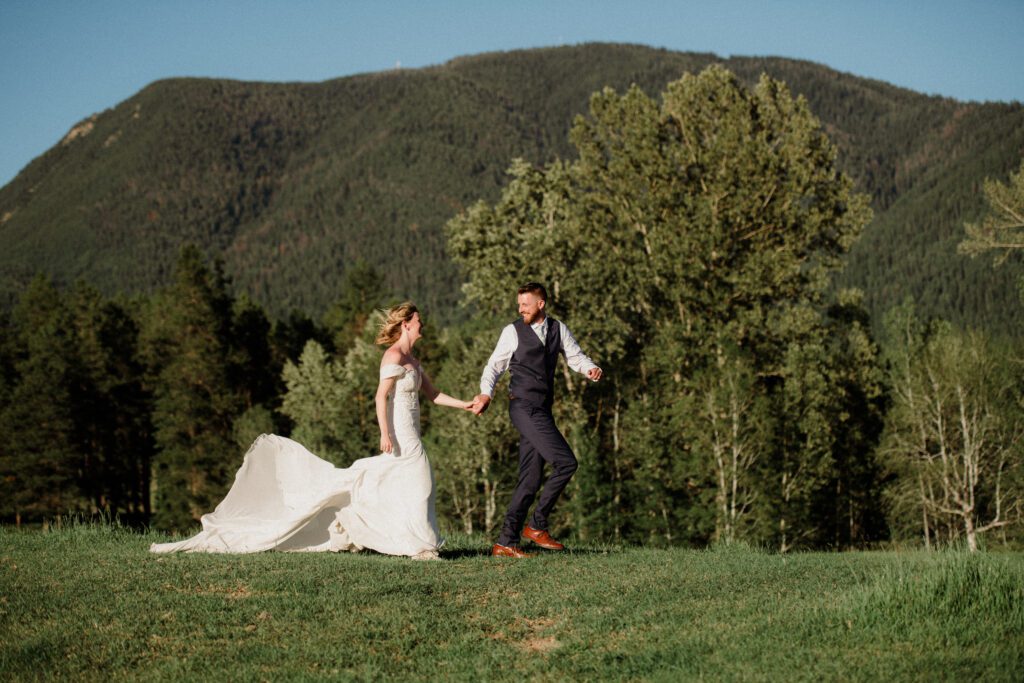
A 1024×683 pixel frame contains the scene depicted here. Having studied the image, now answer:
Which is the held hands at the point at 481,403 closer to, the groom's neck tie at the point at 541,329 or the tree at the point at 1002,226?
the groom's neck tie at the point at 541,329

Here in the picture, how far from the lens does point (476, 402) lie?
11578 millimetres

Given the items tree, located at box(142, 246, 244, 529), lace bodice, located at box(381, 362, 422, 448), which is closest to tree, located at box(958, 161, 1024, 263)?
lace bodice, located at box(381, 362, 422, 448)

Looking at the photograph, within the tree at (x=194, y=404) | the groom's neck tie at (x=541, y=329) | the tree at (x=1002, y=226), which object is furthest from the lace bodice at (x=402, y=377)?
the tree at (x=194, y=404)

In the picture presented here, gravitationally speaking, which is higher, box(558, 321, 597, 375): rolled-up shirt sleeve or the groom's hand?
box(558, 321, 597, 375): rolled-up shirt sleeve

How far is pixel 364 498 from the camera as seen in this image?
38.5 ft

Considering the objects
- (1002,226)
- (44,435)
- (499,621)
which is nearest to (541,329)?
(499,621)

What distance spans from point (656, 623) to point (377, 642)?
7.74 ft

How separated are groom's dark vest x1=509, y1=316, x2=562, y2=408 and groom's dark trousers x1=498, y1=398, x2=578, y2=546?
0.10 metres

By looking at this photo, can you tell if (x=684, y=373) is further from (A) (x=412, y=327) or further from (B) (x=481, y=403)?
(B) (x=481, y=403)

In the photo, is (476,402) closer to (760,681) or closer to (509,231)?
(760,681)

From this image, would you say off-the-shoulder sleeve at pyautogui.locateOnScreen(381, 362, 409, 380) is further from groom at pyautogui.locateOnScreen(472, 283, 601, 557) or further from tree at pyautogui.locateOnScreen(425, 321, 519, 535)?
tree at pyautogui.locateOnScreen(425, 321, 519, 535)

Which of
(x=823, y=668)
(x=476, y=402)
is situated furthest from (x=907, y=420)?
(x=823, y=668)

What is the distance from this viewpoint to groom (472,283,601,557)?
1125cm

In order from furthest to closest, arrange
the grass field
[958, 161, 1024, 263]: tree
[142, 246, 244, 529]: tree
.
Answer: [142, 246, 244, 529]: tree
[958, 161, 1024, 263]: tree
the grass field
